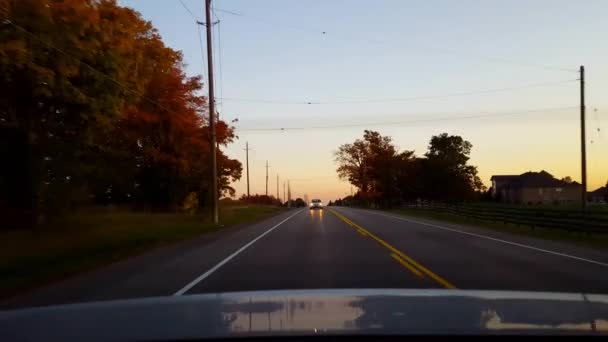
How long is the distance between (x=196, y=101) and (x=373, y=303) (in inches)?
1666

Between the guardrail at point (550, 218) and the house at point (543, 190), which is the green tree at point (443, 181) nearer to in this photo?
the guardrail at point (550, 218)

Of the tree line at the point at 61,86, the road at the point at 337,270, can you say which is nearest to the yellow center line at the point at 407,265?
the road at the point at 337,270

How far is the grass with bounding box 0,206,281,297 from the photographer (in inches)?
564

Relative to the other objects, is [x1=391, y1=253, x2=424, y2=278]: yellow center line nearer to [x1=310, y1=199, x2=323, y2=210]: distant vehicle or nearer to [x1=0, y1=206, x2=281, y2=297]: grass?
[x1=0, y1=206, x2=281, y2=297]: grass

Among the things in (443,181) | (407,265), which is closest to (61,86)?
(407,265)

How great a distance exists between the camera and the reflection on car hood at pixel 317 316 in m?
4.11

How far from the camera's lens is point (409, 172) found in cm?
9431

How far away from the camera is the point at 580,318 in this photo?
4539 mm

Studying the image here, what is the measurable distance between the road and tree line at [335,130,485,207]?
56063mm

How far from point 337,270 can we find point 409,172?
81.8 m

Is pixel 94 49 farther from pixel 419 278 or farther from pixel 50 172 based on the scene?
pixel 419 278

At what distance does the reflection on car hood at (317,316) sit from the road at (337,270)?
5249mm

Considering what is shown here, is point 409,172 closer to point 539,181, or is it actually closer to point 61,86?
point 539,181

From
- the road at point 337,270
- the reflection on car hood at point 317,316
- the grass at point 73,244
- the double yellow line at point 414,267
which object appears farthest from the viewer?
the grass at point 73,244
